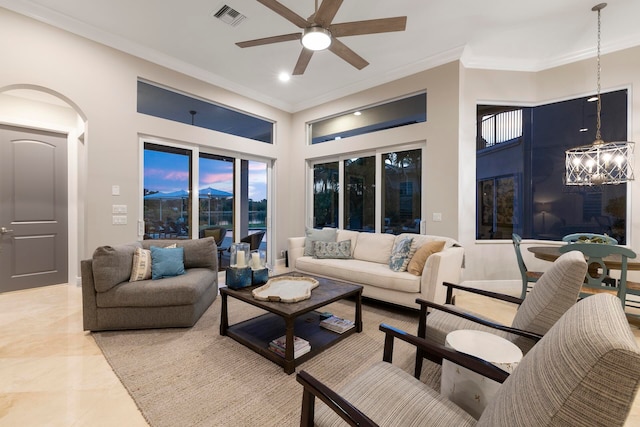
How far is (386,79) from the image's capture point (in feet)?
15.3

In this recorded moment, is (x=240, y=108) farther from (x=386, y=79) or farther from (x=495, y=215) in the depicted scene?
(x=495, y=215)

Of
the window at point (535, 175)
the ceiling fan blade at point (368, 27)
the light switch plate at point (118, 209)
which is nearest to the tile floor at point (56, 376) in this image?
the light switch plate at point (118, 209)

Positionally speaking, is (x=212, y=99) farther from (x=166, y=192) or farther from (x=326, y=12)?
(x=326, y=12)

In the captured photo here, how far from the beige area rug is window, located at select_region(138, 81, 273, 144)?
3.23m

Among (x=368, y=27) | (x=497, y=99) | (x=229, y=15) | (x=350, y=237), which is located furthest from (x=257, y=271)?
(x=497, y=99)

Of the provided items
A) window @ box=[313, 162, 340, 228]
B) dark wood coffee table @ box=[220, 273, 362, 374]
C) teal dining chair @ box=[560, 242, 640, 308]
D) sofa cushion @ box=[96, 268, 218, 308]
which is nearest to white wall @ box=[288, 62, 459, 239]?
window @ box=[313, 162, 340, 228]

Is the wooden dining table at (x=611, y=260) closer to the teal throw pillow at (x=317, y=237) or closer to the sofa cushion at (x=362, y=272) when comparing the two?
the sofa cushion at (x=362, y=272)

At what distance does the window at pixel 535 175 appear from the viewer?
159 inches

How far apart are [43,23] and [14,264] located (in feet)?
10.7

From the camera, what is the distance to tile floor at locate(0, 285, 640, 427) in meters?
1.63

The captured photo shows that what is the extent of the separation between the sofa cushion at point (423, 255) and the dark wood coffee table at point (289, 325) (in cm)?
82

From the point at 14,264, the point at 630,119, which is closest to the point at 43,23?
the point at 14,264

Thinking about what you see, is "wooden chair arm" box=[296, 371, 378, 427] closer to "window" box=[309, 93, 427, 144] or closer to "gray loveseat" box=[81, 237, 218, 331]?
"gray loveseat" box=[81, 237, 218, 331]

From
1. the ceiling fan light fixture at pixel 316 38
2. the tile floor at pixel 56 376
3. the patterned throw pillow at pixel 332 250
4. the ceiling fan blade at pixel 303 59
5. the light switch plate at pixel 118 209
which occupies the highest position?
the ceiling fan blade at pixel 303 59
